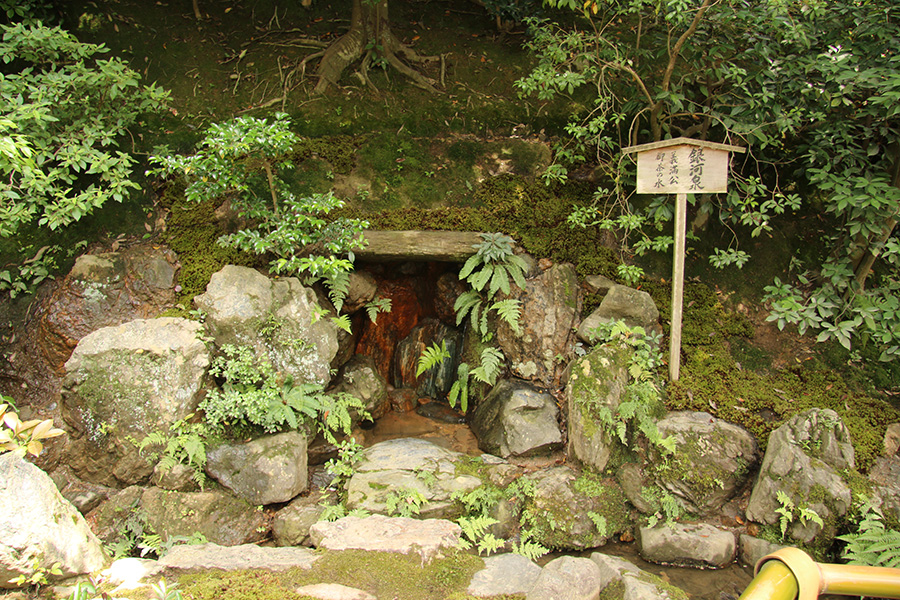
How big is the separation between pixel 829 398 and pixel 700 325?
1.61 meters

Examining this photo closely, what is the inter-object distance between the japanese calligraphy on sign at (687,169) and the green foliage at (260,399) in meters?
4.82

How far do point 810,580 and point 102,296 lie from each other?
7319mm

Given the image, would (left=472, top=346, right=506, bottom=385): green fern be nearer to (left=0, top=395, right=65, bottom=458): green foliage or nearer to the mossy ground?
the mossy ground

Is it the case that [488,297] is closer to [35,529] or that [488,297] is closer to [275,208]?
[275,208]

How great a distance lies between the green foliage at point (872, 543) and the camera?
437 cm

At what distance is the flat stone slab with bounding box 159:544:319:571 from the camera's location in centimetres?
365

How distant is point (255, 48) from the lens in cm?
930

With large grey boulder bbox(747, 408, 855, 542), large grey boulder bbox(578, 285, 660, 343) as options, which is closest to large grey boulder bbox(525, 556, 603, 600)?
large grey boulder bbox(747, 408, 855, 542)

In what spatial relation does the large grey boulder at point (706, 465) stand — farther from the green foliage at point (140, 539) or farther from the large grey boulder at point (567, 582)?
the green foliage at point (140, 539)

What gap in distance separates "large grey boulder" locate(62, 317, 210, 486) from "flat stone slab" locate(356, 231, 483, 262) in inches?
108

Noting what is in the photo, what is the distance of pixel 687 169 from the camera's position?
19.4 ft

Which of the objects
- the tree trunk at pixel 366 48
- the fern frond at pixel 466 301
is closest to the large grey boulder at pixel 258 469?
the fern frond at pixel 466 301

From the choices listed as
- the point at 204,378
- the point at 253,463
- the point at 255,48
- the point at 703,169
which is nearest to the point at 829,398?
the point at 703,169

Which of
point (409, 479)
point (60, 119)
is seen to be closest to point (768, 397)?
point (409, 479)
